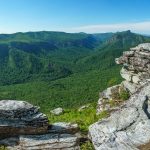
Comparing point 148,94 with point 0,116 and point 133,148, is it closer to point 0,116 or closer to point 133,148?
point 133,148

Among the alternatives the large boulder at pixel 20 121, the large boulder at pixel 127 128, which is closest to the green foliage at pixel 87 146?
the large boulder at pixel 127 128

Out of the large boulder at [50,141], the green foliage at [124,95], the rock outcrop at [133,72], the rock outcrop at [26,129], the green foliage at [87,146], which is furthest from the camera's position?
the rock outcrop at [133,72]

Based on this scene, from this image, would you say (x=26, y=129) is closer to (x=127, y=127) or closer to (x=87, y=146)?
(x=87, y=146)

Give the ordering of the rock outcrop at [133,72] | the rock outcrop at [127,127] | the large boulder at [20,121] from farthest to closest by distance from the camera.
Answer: the rock outcrop at [133,72]
the large boulder at [20,121]
the rock outcrop at [127,127]

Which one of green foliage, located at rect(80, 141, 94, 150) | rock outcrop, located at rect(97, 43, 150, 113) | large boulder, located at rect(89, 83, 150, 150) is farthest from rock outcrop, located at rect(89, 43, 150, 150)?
rock outcrop, located at rect(97, 43, 150, 113)

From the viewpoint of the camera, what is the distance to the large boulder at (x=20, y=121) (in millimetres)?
28266

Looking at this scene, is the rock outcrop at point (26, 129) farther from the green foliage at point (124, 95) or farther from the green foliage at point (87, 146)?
the green foliage at point (124, 95)

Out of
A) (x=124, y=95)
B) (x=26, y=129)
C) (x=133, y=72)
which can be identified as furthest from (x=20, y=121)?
(x=133, y=72)

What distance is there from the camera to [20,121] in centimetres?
2848

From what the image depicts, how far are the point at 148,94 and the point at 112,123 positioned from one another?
4.73 meters

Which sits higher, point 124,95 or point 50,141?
point 50,141

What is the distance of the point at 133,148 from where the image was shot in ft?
67.8

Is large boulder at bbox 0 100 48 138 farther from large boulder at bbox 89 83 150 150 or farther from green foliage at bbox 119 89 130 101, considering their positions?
green foliage at bbox 119 89 130 101

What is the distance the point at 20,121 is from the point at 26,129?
81cm
